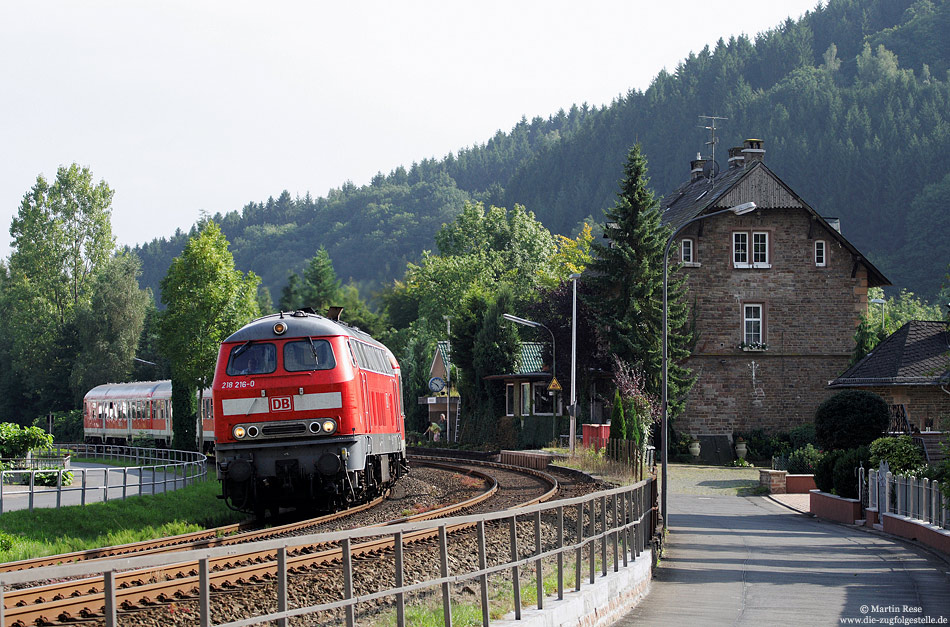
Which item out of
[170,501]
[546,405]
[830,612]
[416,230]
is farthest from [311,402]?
[416,230]

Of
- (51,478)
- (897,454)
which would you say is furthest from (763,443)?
(51,478)

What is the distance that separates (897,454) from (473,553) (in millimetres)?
13833

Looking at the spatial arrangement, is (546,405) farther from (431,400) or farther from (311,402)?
(311,402)

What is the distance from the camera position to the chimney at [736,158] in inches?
2156

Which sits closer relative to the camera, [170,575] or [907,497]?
[170,575]

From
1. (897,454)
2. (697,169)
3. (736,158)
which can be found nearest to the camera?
(897,454)

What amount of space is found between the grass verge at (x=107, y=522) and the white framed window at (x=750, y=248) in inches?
1295

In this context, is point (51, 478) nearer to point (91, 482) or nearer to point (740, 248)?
Result: point (91, 482)

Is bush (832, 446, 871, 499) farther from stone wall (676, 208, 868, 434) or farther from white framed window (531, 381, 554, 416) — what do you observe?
white framed window (531, 381, 554, 416)

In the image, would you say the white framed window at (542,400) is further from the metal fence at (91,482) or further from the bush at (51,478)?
the bush at (51,478)

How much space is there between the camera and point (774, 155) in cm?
12900

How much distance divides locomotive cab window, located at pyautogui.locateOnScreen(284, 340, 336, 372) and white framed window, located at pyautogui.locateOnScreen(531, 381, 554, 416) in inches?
1403

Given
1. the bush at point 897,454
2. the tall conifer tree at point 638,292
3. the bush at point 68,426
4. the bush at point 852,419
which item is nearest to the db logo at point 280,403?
the bush at point 897,454

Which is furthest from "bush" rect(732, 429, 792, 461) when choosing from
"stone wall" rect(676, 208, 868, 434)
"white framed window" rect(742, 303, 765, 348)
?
"white framed window" rect(742, 303, 765, 348)
